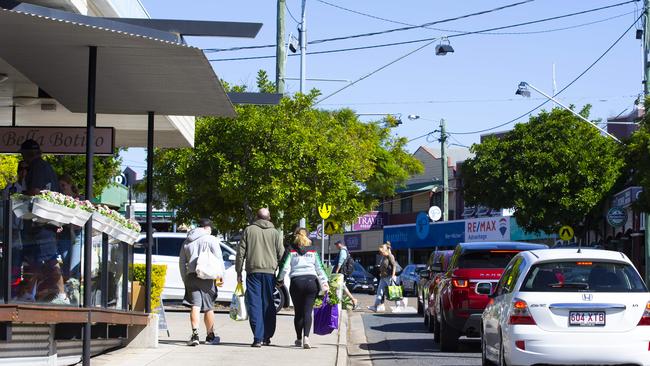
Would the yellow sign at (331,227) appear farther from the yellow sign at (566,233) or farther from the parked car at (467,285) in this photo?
the parked car at (467,285)

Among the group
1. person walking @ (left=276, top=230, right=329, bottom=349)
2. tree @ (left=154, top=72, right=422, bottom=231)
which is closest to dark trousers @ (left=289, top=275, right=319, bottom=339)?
person walking @ (left=276, top=230, right=329, bottom=349)

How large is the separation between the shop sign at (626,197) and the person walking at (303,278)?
26.1m

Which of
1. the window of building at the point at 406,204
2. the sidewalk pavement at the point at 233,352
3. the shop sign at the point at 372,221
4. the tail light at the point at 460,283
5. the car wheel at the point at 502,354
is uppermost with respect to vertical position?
the window of building at the point at 406,204

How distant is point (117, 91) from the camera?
14984mm

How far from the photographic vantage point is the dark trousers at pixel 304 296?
1708 cm

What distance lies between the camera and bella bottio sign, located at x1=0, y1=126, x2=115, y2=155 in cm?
1487

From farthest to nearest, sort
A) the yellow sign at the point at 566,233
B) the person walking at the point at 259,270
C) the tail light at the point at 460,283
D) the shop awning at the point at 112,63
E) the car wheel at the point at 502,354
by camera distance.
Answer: the yellow sign at the point at 566,233, the tail light at the point at 460,283, the person walking at the point at 259,270, the car wheel at the point at 502,354, the shop awning at the point at 112,63

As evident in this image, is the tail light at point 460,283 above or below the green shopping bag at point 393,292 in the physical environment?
above

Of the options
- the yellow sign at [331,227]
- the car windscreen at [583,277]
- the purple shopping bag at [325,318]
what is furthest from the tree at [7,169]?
the car windscreen at [583,277]

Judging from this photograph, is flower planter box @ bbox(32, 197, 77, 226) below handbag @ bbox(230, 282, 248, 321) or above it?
above

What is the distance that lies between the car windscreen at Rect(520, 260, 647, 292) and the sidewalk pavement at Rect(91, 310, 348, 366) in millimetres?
3301

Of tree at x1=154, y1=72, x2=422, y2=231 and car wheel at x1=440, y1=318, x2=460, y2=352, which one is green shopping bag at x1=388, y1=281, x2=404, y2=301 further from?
car wheel at x1=440, y1=318, x2=460, y2=352

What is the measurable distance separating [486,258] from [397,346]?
2.35 metres

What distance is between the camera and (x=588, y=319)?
1230cm
